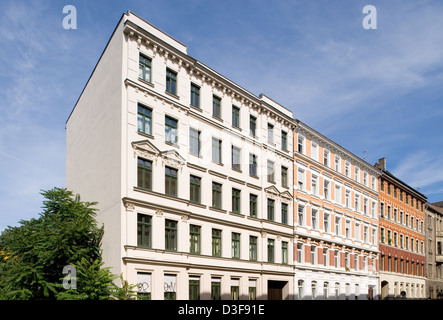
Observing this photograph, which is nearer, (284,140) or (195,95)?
(195,95)

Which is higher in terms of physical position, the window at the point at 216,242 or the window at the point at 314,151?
the window at the point at 314,151

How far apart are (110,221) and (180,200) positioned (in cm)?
475

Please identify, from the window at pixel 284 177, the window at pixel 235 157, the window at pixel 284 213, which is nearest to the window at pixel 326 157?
the window at pixel 284 177

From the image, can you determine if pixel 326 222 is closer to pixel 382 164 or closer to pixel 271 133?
pixel 271 133

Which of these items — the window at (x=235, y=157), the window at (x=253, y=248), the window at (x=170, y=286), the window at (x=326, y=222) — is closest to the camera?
the window at (x=170, y=286)

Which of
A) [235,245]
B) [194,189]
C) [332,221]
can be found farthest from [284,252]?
[194,189]

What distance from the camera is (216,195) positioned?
107 ft

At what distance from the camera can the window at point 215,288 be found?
30742 mm

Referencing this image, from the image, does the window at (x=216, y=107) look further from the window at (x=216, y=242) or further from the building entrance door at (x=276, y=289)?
the building entrance door at (x=276, y=289)

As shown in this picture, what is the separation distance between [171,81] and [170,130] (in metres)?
3.52

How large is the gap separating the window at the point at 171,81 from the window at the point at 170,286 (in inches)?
487

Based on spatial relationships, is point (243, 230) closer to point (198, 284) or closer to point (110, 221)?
point (198, 284)

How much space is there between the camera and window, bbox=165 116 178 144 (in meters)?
29.3

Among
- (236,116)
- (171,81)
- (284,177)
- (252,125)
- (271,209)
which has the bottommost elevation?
(271,209)
